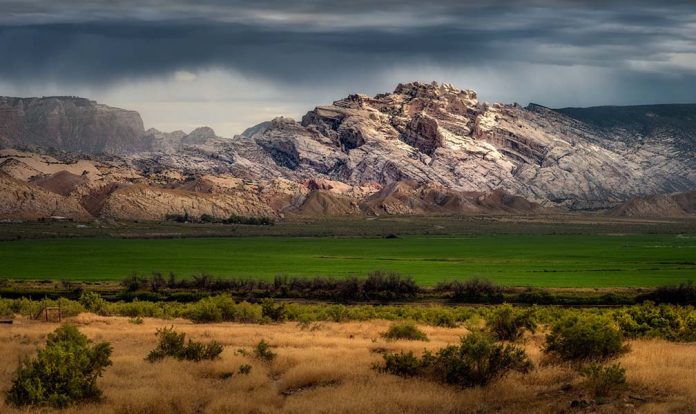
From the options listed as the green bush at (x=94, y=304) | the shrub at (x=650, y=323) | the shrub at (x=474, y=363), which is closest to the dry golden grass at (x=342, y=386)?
the shrub at (x=474, y=363)

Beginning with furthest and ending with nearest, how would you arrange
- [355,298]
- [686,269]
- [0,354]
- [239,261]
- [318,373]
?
[239,261] → [686,269] → [355,298] → [0,354] → [318,373]

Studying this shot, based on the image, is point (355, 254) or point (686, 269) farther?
point (355, 254)

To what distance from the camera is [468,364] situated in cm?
2334

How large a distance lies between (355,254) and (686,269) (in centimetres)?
5048

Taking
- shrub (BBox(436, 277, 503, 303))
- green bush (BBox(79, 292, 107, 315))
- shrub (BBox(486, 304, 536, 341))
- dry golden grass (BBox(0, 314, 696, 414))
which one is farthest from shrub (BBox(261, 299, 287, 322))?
shrub (BBox(436, 277, 503, 303))

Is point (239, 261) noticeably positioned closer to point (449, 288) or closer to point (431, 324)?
point (449, 288)

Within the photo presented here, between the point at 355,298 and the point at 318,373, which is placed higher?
the point at 318,373

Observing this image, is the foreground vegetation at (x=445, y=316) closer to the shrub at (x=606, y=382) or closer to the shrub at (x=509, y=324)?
the shrub at (x=509, y=324)

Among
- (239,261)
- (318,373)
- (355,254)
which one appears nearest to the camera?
(318,373)

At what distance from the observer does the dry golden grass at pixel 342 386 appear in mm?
20844

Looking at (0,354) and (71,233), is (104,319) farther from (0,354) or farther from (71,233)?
(71,233)

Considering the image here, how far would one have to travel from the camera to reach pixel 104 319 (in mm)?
43156

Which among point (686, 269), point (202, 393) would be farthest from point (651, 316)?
point (686, 269)

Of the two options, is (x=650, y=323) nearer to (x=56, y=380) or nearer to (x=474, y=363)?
(x=474, y=363)
